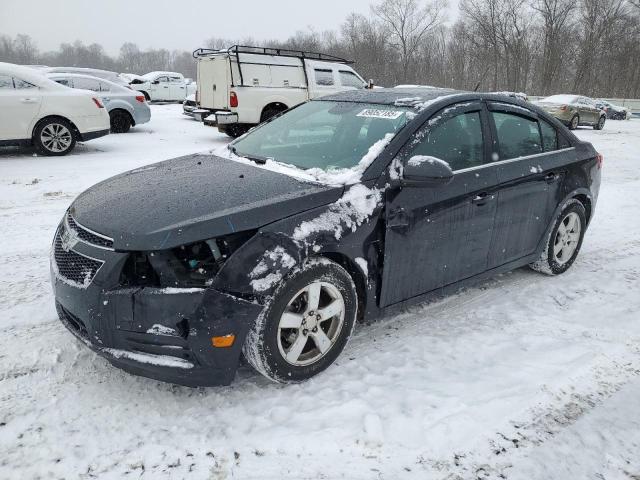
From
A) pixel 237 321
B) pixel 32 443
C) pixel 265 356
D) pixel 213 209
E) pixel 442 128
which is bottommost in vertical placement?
pixel 32 443

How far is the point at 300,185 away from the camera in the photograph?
296cm

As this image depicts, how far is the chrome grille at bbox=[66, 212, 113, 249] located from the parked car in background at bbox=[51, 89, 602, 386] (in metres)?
0.01

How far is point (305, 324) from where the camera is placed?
2789 mm

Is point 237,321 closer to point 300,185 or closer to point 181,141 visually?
point 300,185

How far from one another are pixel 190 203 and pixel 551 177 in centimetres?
297

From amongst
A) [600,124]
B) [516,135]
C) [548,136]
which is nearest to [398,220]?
[516,135]

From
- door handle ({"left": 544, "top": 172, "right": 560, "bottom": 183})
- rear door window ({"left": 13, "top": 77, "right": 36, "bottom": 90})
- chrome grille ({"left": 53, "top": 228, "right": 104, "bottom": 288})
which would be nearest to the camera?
chrome grille ({"left": 53, "top": 228, "right": 104, "bottom": 288})

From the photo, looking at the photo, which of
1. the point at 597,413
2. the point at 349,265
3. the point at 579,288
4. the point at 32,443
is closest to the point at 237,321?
the point at 349,265

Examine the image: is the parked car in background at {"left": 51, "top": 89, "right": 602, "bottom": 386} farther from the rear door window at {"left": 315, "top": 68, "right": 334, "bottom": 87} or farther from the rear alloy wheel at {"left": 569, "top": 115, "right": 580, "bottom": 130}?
the rear alloy wheel at {"left": 569, "top": 115, "right": 580, "bottom": 130}

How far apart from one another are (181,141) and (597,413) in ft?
36.4

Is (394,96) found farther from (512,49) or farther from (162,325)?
(512,49)

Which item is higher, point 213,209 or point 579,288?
point 213,209

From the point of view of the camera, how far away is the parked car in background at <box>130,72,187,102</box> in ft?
81.8

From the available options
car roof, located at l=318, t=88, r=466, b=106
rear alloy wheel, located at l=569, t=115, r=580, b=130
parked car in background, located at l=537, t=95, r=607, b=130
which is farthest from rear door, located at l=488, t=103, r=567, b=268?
rear alloy wheel, located at l=569, t=115, r=580, b=130
